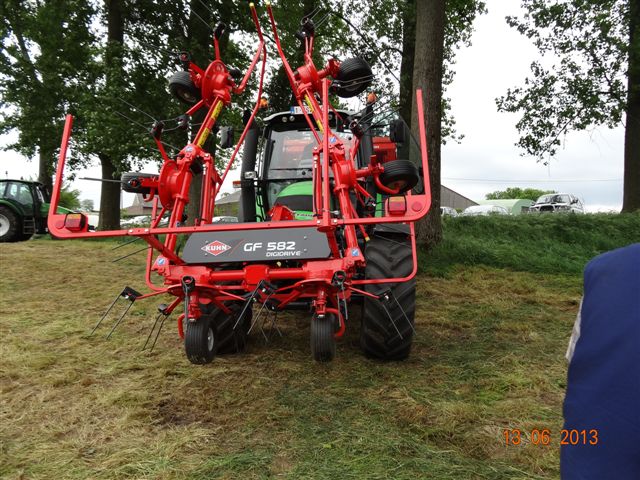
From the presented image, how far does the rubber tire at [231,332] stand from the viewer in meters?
3.63

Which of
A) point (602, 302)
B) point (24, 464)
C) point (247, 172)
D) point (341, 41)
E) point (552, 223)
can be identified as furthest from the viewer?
point (341, 41)

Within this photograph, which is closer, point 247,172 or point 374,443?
point 374,443

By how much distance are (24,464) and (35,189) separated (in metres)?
14.1

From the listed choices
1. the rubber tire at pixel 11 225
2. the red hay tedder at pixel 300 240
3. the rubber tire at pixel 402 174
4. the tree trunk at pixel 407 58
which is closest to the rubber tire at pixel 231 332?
the red hay tedder at pixel 300 240

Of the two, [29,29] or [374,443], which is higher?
[29,29]

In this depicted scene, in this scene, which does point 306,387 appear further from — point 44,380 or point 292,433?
point 44,380

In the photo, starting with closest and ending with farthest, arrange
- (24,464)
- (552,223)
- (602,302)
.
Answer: (602,302) → (24,464) → (552,223)

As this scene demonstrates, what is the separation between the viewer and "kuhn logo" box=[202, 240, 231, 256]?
301 cm

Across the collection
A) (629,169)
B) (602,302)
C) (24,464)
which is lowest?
(24,464)

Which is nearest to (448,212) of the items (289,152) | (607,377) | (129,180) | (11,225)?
(289,152)

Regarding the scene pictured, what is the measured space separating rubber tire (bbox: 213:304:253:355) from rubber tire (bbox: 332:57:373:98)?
6.32 feet

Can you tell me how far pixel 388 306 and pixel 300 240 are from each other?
89 centimetres

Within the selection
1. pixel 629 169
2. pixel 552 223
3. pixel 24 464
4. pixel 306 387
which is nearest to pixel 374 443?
pixel 306 387

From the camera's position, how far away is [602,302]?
994 millimetres
